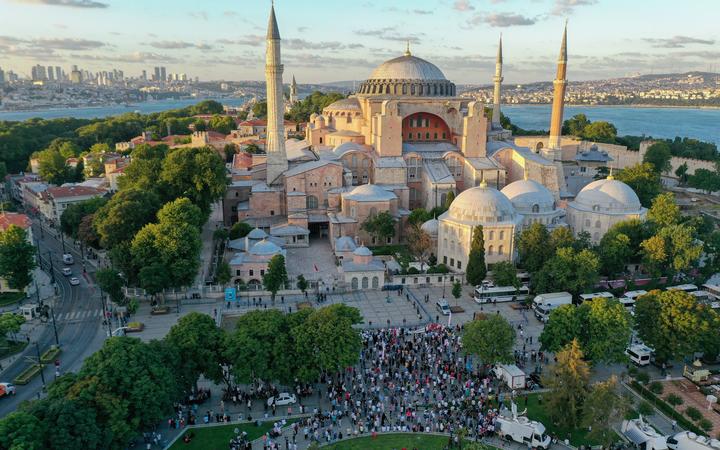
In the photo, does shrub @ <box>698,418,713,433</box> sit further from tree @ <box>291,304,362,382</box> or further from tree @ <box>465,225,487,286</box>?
tree @ <box>465,225,487,286</box>

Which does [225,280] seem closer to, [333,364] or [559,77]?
[333,364]

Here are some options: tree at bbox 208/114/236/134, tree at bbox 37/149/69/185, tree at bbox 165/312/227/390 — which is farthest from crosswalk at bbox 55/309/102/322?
tree at bbox 208/114/236/134

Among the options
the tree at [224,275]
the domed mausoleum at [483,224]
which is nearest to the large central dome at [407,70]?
the domed mausoleum at [483,224]

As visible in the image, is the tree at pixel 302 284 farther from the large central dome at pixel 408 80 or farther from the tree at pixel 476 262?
the large central dome at pixel 408 80

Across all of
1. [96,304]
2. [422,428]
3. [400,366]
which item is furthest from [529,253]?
[96,304]

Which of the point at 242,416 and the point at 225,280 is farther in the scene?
the point at 225,280

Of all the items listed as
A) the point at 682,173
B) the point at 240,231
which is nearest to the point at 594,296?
the point at 240,231
